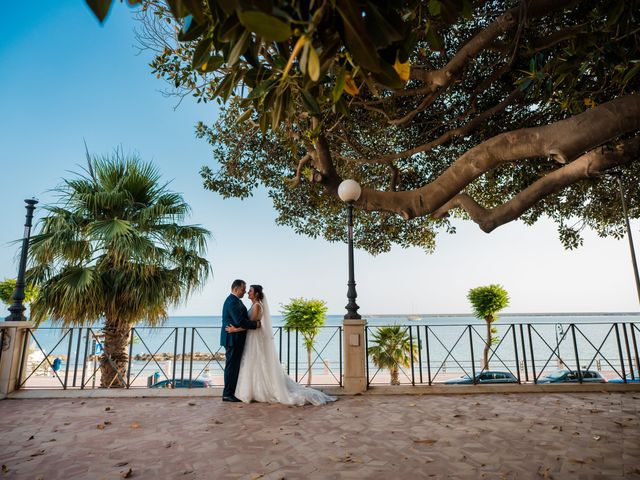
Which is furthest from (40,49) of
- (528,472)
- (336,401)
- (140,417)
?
(528,472)

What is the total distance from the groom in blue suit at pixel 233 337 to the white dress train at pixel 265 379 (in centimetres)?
10

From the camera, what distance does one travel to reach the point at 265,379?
20.2ft

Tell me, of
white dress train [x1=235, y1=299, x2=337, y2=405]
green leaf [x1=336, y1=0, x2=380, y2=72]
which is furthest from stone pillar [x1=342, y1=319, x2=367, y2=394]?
green leaf [x1=336, y1=0, x2=380, y2=72]

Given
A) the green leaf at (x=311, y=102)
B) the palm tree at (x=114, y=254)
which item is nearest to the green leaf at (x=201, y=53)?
the green leaf at (x=311, y=102)

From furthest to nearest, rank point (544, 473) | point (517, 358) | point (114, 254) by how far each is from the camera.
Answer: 1. point (517, 358)
2. point (114, 254)
3. point (544, 473)

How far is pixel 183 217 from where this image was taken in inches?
326

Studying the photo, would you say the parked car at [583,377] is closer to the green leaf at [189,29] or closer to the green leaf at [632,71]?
the green leaf at [632,71]

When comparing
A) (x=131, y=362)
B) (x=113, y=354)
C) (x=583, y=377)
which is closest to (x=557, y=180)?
(x=113, y=354)

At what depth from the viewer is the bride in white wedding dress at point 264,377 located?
5926mm

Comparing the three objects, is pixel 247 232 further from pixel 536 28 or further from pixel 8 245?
pixel 536 28

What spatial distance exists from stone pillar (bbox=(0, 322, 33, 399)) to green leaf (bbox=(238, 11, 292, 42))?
800 centimetres

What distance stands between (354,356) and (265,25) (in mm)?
6229

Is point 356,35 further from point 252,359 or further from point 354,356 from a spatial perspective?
point 354,356

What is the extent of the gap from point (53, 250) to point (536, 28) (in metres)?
9.93
